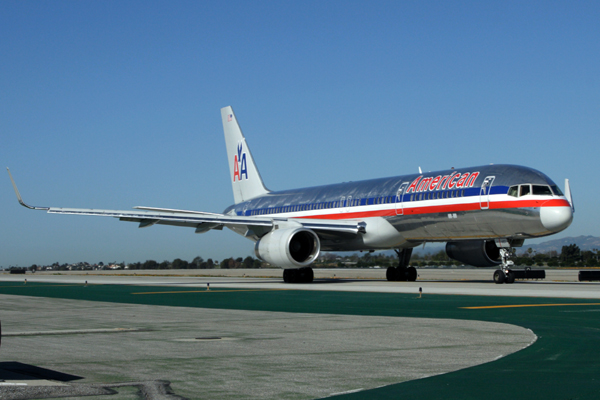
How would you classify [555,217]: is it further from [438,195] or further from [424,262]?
[424,262]

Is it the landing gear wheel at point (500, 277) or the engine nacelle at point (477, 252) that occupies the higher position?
the engine nacelle at point (477, 252)

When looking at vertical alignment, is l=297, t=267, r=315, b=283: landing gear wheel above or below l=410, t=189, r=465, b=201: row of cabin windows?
below

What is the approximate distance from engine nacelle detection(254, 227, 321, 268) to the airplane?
43 mm

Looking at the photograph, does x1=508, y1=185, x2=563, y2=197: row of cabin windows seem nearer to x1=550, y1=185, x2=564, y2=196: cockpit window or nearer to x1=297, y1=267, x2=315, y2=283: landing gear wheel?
x1=550, y1=185, x2=564, y2=196: cockpit window

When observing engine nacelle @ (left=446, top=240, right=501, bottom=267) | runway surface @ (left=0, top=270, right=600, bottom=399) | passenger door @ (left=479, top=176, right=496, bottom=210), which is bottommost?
runway surface @ (left=0, top=270, right=600, bottom=399)

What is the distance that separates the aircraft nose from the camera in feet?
79.8

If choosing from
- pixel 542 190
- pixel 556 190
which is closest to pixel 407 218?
pixel 542 190

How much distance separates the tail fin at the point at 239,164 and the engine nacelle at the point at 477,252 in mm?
14783

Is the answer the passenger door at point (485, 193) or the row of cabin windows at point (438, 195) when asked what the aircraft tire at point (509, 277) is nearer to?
the passenger door at point (485, 193)

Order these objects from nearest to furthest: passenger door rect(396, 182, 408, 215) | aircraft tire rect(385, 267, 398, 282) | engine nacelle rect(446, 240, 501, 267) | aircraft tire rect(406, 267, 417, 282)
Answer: engine nacelle rect(446, 240, 501, 267)
passenger door rect(396, 182, 408, 215)
aircraft tire rect(406, 267, 417, 282)
aircraft tire rect(385, 267, 398, 282)

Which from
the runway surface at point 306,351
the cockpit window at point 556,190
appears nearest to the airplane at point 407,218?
the cockpit window at point 556,190

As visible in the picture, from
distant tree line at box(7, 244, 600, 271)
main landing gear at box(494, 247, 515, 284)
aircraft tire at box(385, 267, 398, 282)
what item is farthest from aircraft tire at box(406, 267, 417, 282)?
distant tree line at box(7, 244, 600, 271)

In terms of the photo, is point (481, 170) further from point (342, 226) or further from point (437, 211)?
point (342, 226)

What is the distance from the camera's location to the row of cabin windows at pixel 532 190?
80.9 feet
